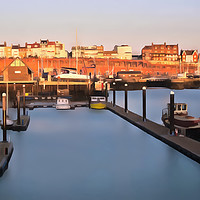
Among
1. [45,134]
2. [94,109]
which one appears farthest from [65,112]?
[45,134]

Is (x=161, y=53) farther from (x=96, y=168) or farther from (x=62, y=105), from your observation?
(x=96, y=168)

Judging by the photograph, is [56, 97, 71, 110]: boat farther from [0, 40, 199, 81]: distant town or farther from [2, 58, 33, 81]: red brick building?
[0, 40, 199, 81]: distant town

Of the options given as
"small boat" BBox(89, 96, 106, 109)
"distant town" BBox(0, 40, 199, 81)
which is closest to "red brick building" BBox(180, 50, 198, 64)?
"distant town" BBox(0, 40, 199, 81)

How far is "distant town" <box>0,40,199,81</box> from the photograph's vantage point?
13688 centimetres

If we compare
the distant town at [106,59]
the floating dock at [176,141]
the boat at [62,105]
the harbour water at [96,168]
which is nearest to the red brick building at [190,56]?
the distant town at [106,59]

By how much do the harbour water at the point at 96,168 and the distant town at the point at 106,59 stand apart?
10144 centimetres

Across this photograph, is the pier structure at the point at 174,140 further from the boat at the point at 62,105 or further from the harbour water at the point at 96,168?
the boat at the point at 62,105

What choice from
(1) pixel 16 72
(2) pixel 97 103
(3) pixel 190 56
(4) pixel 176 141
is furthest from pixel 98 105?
(3) pixel 190 56

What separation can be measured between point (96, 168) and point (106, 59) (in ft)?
415

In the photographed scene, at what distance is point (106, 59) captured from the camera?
472 ft

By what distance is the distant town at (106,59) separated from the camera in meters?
137

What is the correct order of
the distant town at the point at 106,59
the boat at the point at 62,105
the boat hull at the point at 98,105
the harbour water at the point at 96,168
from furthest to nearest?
the distant town at the point at 106,59, the boat at the point at 62,105, the boat hull at the point at 98,105, the harbour water at the point at 96,168

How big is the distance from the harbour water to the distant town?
101 m

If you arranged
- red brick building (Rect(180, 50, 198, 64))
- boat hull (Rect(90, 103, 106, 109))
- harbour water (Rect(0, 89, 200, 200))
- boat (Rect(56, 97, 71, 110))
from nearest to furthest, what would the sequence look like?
harbour water (Rect(0, 89, 200, 200)), boat hull (Rect(90, 103, 106, 109)), boat (Rect(56, 97, 71, 110)), red brick building (Rect(180, 50, 198, 64))
